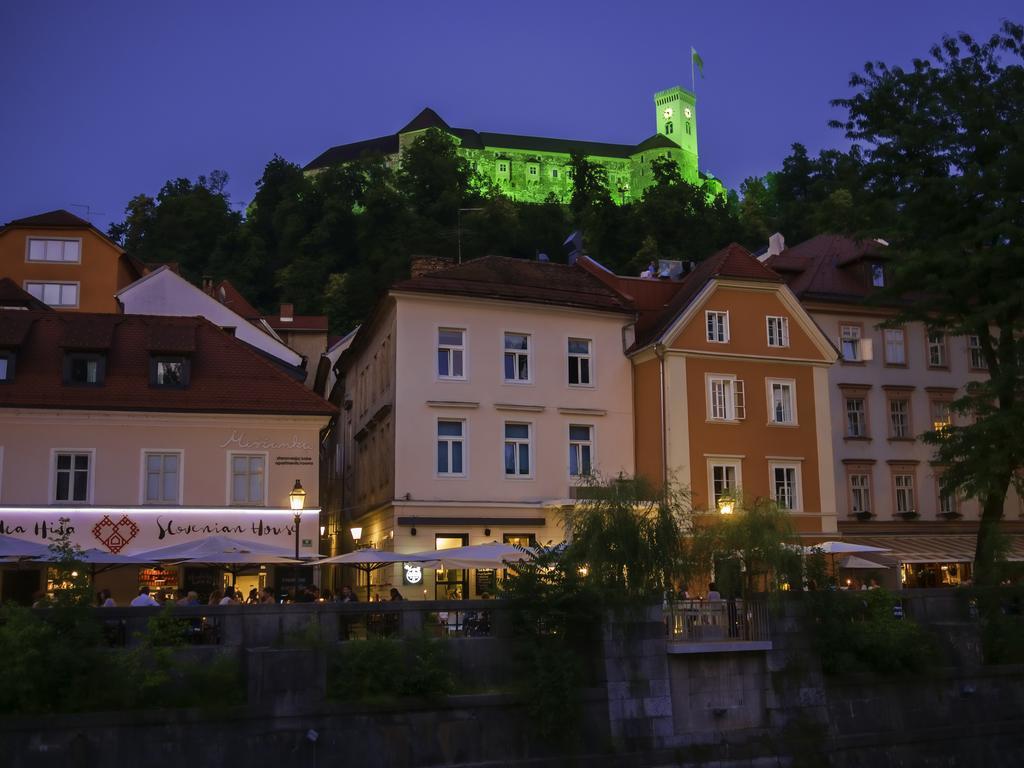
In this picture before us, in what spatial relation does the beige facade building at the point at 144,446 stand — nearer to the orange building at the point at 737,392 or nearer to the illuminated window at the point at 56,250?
the orange building at the point at 737,392

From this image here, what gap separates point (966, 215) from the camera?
32594 millimetres

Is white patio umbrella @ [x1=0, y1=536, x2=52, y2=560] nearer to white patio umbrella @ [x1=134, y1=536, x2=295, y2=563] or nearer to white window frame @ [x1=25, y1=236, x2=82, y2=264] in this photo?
white patio umbrella @ [x1=134, y1=536, x2=295, y2=563]

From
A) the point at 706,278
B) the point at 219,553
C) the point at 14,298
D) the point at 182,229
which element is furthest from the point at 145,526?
the point at 182,229

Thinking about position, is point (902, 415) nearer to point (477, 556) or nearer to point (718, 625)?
point (477, 556)

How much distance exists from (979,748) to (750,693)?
19.8 feet

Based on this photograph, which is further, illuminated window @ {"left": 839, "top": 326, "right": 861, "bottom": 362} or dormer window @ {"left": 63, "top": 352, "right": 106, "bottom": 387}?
illuminated window @ {"left": 839, "top": 326, "right": 861, "bottom": 362}

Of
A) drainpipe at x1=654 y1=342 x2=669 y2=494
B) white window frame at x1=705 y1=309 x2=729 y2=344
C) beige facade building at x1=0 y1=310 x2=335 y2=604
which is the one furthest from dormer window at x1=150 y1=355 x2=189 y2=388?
white window frame at x1=705 y1=309 x2=729 y2=344

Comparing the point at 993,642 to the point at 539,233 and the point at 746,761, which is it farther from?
the point at 539,233

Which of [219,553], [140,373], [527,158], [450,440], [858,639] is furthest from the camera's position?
[527,158]

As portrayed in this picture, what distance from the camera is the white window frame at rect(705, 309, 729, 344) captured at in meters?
41.0

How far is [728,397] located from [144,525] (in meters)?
19.5

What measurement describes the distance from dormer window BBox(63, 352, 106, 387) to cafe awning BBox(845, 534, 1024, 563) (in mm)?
27059

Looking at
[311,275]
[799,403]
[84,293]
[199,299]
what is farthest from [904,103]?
[311,275]

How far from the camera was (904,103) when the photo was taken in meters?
34.0
